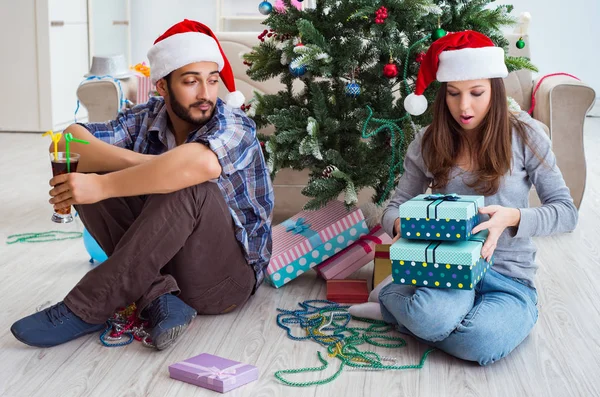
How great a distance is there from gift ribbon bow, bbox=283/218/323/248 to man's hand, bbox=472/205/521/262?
0.76 meters

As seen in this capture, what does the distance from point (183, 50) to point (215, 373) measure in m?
0.93

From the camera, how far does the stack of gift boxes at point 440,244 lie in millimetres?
1943

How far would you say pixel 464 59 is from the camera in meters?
2.09

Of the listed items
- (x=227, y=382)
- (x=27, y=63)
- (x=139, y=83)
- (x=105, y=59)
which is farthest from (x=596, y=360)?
(x=27, y=63)

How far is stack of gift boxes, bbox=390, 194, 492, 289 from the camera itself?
1943 millimetres

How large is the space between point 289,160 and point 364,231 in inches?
14.3

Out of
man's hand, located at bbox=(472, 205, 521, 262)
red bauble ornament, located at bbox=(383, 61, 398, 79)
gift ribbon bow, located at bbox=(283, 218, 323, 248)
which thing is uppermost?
red bauble ornament, located at bbox=(383, 61, 398, 79)

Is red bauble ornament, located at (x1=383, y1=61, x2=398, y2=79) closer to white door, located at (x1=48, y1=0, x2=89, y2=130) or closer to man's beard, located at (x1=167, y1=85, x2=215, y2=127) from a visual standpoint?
man's beard, located at (x1=167, y1=85, x2=215, y2=127)

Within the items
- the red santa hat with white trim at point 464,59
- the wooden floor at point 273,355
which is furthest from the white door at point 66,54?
the red santa hat with white trim at point 464,59

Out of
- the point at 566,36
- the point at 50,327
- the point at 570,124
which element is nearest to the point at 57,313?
the point at 50,327

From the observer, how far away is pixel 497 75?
2.12m

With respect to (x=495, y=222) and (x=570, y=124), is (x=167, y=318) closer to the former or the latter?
(x=495, y=222)

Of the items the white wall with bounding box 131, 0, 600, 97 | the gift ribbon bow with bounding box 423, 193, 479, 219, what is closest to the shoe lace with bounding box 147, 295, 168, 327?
the gift ribbon bow with bounding box 423, 193, 479, 219

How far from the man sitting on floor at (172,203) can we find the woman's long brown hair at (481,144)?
0.51 m
